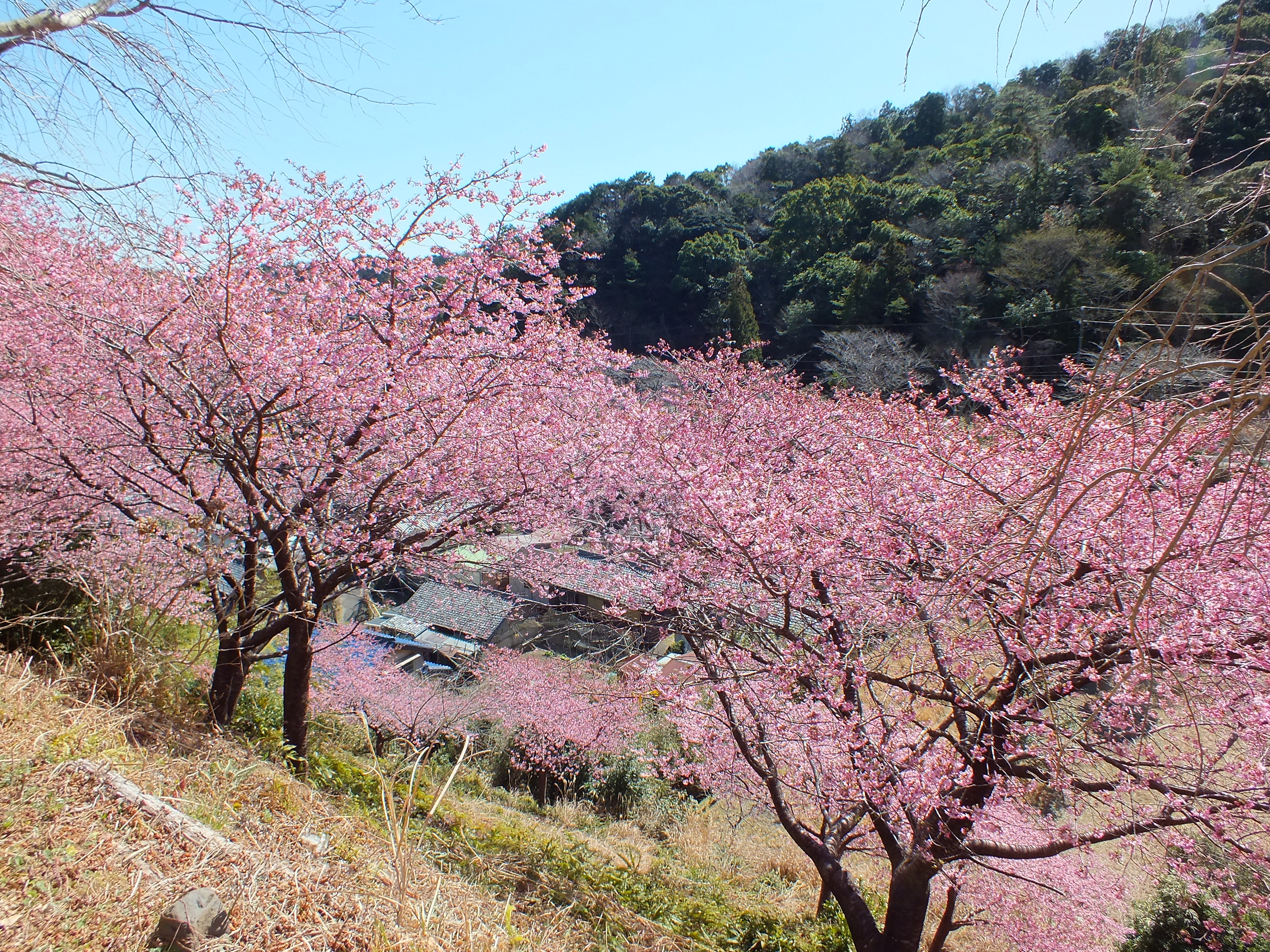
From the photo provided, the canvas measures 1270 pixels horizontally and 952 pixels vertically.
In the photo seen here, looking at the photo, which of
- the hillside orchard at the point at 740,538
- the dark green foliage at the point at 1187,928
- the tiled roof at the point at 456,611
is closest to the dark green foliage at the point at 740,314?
the tiled roof at the point at 456,611

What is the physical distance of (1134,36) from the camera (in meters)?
2.94

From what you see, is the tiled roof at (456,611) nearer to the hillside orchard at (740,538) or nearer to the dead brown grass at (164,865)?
the hillside orchard at (740,538)

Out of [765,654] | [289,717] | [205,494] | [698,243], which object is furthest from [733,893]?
[698,243]

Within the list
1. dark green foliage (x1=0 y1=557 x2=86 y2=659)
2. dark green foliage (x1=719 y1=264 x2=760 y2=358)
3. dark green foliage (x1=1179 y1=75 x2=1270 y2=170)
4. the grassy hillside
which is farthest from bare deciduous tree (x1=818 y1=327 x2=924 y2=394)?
dark green foliage (x1=0 y1=557 x2=86 y2=659)

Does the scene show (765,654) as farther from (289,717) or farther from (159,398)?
(159,398)

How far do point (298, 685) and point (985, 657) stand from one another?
482 centimetres

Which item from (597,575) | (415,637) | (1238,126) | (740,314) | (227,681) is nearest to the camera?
(227,681)

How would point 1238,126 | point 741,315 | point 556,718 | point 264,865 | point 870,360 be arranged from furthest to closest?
point 741,315, point 870,360, point 1238,126, point 556,718, point 264,865

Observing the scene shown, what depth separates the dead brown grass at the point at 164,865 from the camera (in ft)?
6.51

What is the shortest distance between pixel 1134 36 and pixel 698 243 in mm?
28893

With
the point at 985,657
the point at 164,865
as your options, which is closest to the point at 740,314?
A: the point at 985,657

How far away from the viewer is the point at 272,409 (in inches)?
200

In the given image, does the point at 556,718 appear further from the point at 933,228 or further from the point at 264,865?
the point at 933,228

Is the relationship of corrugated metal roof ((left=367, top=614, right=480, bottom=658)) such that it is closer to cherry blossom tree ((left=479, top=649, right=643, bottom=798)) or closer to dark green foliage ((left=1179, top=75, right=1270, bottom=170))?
cherry blossom tree ((left=479, top=649, right=643, bottom=798))
